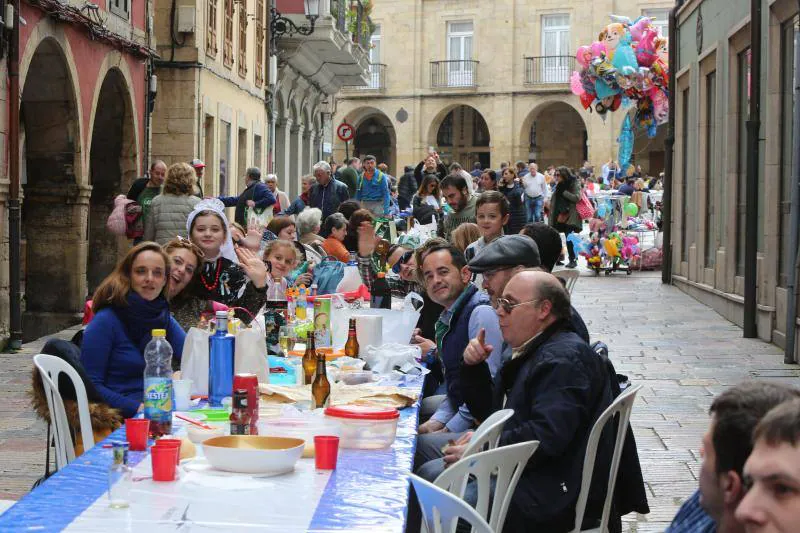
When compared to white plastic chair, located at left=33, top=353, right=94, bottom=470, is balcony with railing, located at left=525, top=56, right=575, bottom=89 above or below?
above

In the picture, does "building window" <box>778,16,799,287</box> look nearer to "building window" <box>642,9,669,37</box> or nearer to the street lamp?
the street lamp

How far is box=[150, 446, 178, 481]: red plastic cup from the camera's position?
3672 mm

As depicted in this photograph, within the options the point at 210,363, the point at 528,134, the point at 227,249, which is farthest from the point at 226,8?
the point at 528,134

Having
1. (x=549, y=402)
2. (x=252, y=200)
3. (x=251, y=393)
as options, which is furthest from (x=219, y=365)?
(x=252, y=200)

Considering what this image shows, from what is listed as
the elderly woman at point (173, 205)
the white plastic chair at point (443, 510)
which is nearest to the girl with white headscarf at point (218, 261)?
the white plastic chair at point (443, 510)

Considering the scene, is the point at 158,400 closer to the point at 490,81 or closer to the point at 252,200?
the point at 252,200

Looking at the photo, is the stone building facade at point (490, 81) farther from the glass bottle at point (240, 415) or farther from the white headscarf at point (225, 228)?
the glass bottle at point (240, 415)

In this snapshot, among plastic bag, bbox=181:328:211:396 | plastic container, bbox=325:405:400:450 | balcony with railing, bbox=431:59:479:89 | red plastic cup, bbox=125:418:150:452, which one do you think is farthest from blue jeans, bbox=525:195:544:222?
red plastic cup, bbox=125:418:150:452

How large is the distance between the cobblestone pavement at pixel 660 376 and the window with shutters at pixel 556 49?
2715cm

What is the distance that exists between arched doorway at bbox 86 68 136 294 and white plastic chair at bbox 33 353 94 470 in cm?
1136

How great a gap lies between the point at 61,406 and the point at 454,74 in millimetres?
42669

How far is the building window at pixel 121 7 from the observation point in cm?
1565

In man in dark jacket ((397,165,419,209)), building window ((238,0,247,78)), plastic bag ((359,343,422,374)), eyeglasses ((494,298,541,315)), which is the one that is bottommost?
plastic bag ((359,343,422,374))

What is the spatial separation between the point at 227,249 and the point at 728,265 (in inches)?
370
